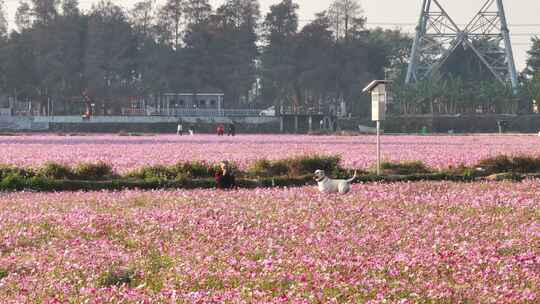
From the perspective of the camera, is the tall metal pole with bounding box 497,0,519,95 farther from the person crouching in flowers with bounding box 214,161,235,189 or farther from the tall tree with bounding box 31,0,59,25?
the person crouching in flowers with bounding box 214,161,235,189

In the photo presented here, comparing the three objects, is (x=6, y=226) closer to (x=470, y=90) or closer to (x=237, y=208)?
(x=237, y=208)

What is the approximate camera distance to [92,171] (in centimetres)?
2658

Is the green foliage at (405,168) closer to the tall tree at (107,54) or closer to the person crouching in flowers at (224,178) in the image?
the person crouching in flowers at (224,178)

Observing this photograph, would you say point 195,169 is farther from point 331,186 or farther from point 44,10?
point 44,10

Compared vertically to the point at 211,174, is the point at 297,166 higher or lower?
higher

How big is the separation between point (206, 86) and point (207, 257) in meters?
105

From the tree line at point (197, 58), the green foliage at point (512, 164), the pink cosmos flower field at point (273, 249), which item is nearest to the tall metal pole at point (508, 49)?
the tree line at point (197, 58)

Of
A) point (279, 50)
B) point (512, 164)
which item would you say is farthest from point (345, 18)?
point (512, 164)

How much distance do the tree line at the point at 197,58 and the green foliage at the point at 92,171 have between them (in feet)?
277

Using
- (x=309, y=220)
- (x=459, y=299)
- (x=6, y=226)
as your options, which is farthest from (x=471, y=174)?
(x=459, y=299)

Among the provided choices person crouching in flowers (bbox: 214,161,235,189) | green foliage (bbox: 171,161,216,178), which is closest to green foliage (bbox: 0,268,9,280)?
person crouching in flowers (bbox: 214,161,235,189)

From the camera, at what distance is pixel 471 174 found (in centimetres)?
2786

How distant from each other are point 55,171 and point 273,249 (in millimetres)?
14585

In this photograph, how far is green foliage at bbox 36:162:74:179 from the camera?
26109mm
